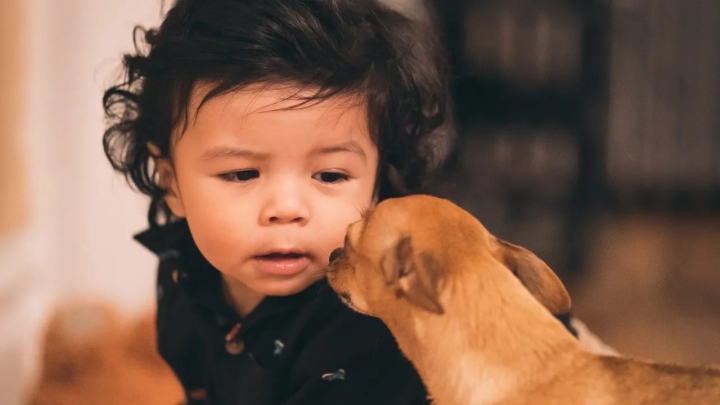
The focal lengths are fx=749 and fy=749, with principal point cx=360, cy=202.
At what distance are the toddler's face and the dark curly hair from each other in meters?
0.03

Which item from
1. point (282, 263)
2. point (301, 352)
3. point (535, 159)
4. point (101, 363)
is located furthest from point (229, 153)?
point (535, 159)

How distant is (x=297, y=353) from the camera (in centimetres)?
94

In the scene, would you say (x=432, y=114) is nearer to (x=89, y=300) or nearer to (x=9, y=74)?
(x=9, y=74)

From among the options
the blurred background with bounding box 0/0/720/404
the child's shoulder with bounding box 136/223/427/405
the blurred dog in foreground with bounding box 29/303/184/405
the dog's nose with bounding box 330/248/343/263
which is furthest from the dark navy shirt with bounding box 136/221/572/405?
the blurred background with bounding box 0/0/720/404

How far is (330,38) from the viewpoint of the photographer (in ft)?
2.88

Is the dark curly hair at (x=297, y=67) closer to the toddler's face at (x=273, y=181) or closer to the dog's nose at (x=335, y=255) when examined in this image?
the toddler's face at (x=273, y=181)

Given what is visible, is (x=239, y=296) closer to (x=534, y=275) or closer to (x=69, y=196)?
(x=534, y=275)

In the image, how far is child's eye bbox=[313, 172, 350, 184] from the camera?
869 millimetres

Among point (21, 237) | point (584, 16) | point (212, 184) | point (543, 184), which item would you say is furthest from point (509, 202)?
point (212, 184)

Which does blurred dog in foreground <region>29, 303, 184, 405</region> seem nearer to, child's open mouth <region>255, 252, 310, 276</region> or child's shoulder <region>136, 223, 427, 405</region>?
child's shoulder <region>136, 223, 427, 405</region>

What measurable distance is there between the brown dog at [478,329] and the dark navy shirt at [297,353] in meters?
0.18

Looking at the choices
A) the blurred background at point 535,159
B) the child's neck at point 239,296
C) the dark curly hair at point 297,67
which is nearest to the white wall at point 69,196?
the blurred background at point 535,159

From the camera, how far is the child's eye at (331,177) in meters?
0.87

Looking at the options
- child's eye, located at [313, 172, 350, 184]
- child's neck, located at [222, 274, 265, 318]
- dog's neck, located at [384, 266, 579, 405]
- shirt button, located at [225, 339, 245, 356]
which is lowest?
shirt button, located at [225, 339, 245, 356]
